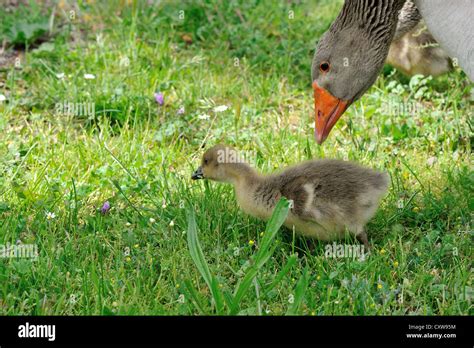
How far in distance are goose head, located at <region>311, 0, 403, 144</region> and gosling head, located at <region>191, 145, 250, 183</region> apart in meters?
0.60

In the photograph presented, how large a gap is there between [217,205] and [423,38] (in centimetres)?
263

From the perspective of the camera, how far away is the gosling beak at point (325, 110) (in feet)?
17.3

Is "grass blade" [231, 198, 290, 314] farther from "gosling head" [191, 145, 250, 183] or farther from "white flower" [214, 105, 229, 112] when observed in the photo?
"white flower" [214, 105, 229, 112]

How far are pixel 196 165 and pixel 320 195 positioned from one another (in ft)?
4.06

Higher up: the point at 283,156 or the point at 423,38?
the point at 423,38

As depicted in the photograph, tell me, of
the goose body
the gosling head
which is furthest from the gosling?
the goose body

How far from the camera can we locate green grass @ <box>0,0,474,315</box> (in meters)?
4.27

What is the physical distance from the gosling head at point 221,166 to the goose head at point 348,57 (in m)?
0.60

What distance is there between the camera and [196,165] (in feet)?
18.5

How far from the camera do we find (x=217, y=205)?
504 cm

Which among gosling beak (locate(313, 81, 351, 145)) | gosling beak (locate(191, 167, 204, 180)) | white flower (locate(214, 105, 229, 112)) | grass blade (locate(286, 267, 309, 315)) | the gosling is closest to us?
grass blade (locate(286, 267, 309, 315))

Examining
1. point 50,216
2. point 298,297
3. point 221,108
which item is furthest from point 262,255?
point 221,108

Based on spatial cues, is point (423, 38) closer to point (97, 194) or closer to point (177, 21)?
point (177, 21)
